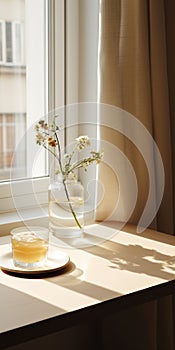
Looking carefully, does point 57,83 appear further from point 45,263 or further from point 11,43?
point 45,263

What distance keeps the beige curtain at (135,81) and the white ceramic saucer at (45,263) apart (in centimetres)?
35

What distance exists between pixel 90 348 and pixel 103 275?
0.63 m

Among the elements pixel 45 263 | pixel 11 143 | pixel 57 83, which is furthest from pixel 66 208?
pixel 57 83

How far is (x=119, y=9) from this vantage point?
1.75 meters

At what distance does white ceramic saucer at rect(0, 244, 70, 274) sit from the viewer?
140 cm

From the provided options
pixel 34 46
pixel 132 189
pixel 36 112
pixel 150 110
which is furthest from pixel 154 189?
pixel 34 46

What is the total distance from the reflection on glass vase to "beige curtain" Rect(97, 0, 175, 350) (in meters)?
0.17

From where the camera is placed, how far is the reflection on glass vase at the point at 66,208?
1.64m

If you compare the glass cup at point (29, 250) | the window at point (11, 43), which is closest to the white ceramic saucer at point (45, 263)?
the glass cup at point (29, 250)

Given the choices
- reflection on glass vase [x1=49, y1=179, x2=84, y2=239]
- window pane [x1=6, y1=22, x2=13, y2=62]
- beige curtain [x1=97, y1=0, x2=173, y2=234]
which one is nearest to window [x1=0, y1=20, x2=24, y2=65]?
window pane [x1=6, y1=22, x2=13, y2=62]

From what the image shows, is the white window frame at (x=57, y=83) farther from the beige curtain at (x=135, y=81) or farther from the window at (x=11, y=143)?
the beige curtain at (x=135, y=81)

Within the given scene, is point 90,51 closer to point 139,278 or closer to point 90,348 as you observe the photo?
point 139,278

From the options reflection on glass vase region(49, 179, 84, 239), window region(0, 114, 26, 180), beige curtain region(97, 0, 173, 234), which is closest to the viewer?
reflection on glass vase region(49, 179, 84, 239)

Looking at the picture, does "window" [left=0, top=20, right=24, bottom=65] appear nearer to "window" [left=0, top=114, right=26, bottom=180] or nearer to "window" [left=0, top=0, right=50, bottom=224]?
"window" [left=0, top=0, right=50, bottom=224]
